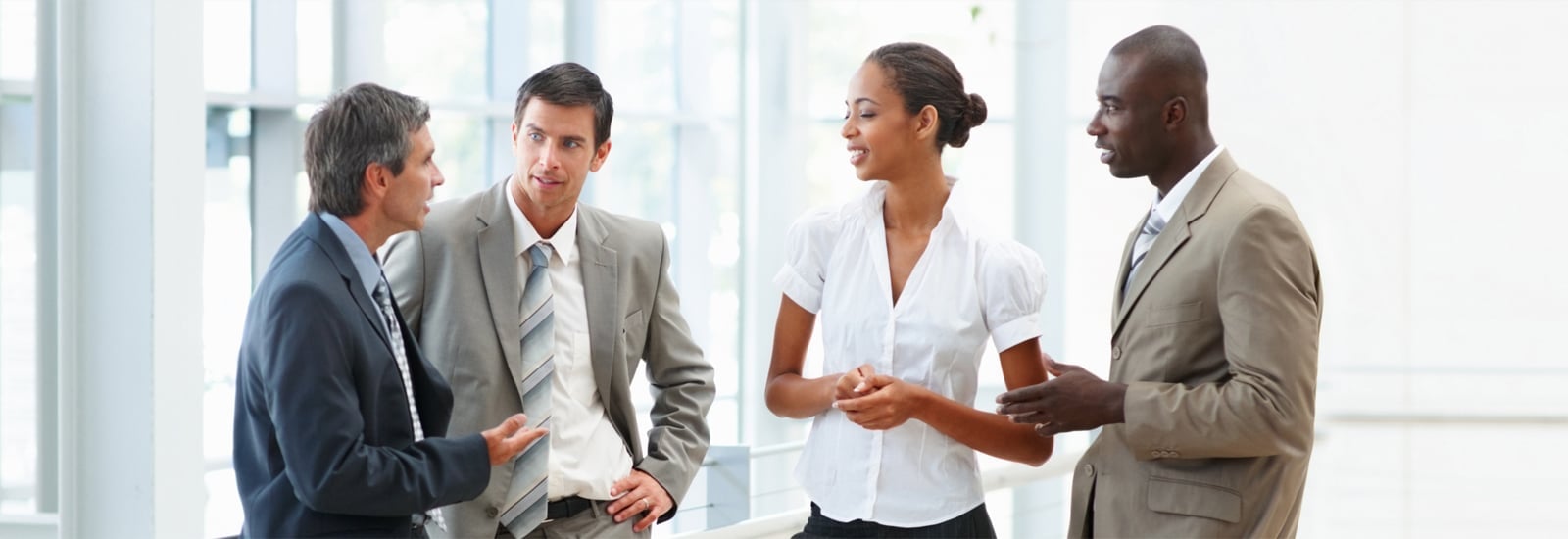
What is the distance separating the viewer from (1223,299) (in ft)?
7.57

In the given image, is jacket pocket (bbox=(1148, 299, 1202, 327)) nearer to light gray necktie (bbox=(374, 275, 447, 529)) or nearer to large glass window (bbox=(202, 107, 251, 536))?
light gray necktie (bbox=(374, 275, 447, 529))

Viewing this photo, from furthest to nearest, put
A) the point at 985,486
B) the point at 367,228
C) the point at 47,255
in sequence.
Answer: the point at 985,486
the point at 47,255
the point at 367,228

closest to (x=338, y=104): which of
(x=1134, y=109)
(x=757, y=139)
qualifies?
(x=1134, y=109)

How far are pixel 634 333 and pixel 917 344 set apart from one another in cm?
55

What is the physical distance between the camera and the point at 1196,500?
7.90 ft

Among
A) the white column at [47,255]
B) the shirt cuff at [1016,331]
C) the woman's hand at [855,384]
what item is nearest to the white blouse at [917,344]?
the shirt cuff at [1016,331]

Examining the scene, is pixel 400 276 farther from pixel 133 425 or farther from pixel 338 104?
pixel 133 425

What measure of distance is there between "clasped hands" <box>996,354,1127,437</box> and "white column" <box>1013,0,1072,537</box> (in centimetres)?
346

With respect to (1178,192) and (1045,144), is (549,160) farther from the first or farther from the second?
(1045,144)

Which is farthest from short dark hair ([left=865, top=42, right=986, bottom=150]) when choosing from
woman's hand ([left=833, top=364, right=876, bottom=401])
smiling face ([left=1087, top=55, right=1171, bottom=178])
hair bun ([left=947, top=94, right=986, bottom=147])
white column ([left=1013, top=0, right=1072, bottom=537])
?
white column ([left=1013, top=0, right=1072, bottom=537])

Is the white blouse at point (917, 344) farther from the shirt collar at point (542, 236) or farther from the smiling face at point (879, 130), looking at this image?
the shirt collar at point (542, 236)

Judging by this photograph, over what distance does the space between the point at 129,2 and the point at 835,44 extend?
4126 mm

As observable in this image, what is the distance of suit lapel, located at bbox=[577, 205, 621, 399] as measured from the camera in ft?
8.64

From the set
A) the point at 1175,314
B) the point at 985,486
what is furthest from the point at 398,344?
the point at 985,486
